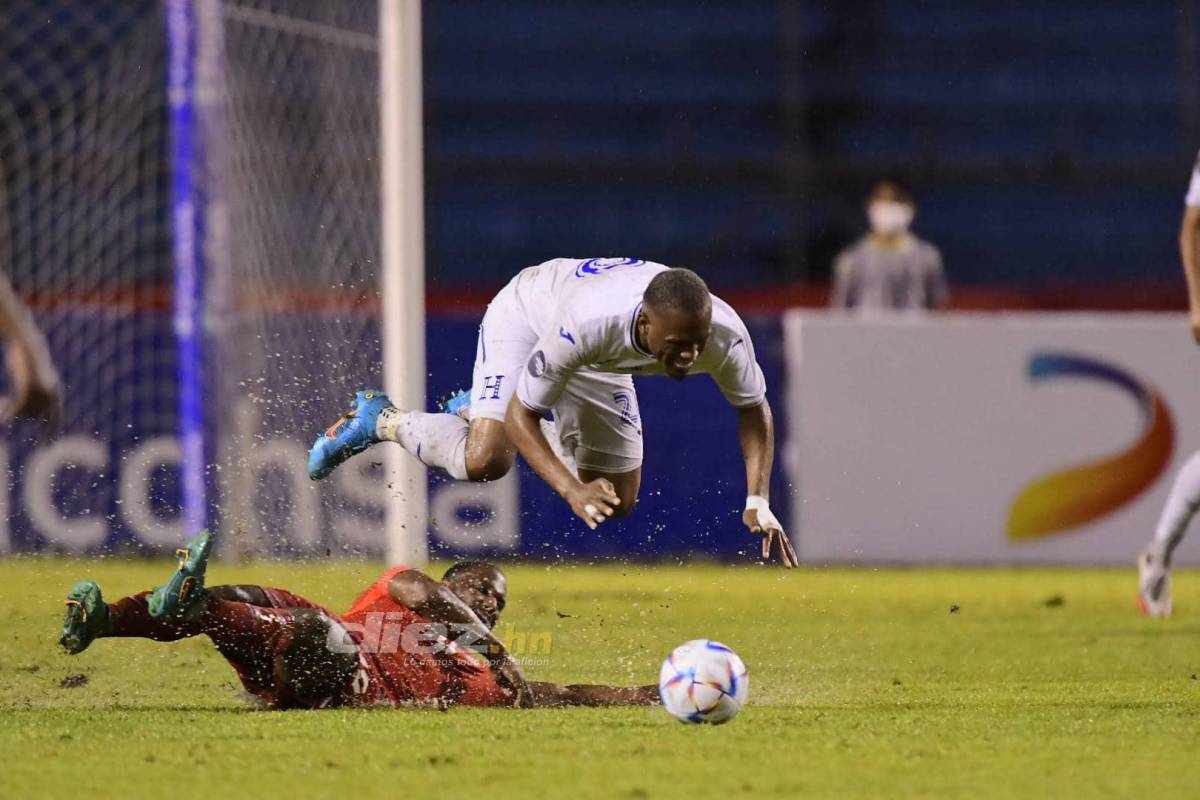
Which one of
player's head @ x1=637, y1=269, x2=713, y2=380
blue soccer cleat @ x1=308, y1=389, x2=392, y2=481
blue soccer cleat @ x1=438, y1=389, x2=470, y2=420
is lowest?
blue soccer cleat @ x1=308, y1=389, x2=392, y2=481

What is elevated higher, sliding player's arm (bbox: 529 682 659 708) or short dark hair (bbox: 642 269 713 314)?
short dark hair (bbox: 642 269 713 314)

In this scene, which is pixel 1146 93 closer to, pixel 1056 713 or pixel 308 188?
pixel 308 188

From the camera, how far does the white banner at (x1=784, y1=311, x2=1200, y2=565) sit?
1285cm

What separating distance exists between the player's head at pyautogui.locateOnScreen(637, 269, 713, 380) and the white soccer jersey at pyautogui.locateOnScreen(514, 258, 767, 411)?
0.17 m

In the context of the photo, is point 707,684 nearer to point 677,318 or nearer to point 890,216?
point 677,318

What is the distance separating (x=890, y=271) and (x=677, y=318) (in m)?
8.10

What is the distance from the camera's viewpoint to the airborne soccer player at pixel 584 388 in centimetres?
659

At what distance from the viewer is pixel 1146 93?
63.2 ft

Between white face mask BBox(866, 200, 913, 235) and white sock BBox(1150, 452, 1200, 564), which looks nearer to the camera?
white sock BBox(1150, 452, 1200, 564)

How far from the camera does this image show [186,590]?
20.2 feet

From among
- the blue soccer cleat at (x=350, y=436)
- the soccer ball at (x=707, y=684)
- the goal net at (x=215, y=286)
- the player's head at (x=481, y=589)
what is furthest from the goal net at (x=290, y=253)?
the soccer ball at (x=707, y=684)

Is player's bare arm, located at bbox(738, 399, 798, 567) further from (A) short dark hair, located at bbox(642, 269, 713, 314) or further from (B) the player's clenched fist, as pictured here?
(B) the player's clenched fist

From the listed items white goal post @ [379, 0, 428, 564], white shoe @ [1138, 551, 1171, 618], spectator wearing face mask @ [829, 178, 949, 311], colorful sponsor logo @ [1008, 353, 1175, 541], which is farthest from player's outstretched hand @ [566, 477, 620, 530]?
Result: spectator wearing face mask @ [829, 178, 949, 311]

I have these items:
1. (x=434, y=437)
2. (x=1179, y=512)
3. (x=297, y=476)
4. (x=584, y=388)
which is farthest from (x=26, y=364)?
(x=297, y=476)
